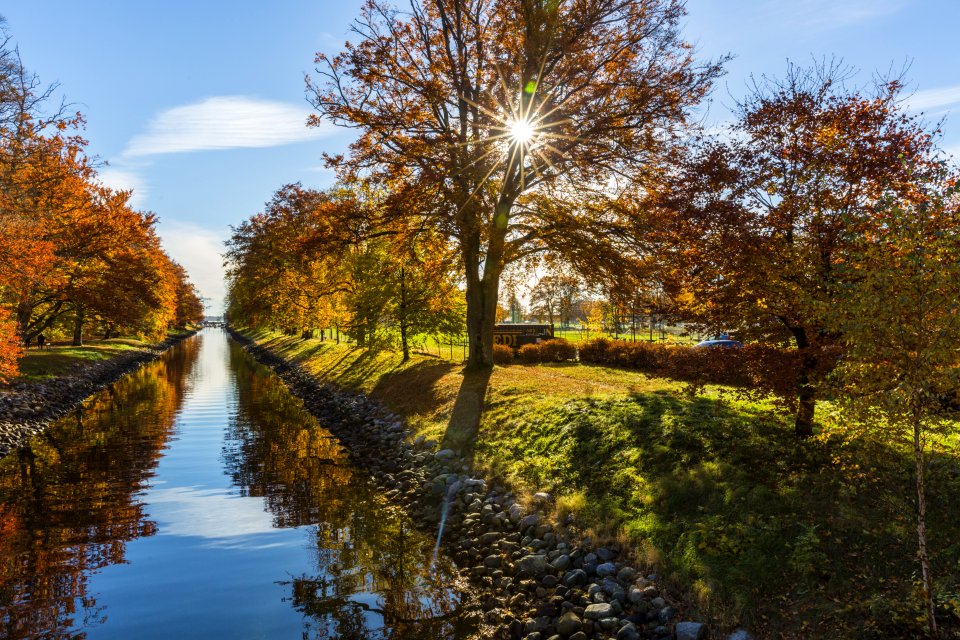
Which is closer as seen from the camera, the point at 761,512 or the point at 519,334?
the point at 761,512

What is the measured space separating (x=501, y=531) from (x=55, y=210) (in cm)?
2834

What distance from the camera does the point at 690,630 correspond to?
6.25 m

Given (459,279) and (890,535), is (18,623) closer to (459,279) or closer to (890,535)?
(890,535)

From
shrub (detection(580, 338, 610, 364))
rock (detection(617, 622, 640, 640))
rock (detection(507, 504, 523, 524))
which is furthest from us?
shrub (detection(580, 338, 610, 364))

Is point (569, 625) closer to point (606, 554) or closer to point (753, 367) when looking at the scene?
→ point (606, 554)

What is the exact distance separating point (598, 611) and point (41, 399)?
2603 centimetres

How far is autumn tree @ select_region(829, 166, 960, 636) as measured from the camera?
5.44 meters

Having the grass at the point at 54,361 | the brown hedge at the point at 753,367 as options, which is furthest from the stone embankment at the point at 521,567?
the grass at the point at 54,361

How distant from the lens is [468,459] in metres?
13.6

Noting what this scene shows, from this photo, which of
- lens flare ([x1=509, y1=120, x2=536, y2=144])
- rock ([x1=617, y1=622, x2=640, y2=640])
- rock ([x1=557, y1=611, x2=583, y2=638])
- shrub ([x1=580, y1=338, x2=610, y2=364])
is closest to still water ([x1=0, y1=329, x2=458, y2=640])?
rock ([x1=557, y1=611, x2=583, y2=638])

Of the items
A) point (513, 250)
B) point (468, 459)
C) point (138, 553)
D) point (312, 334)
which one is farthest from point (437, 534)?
point (312, 334)

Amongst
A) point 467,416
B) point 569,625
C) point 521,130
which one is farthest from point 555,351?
point 569,625

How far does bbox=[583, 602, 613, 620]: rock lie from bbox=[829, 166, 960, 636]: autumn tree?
3190mm

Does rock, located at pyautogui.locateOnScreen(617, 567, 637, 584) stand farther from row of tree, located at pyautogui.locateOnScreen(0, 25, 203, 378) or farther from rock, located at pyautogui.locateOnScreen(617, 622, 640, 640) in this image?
row of tree, located at pyautogui.locateOnScreen(0, 25, 203, 378)
